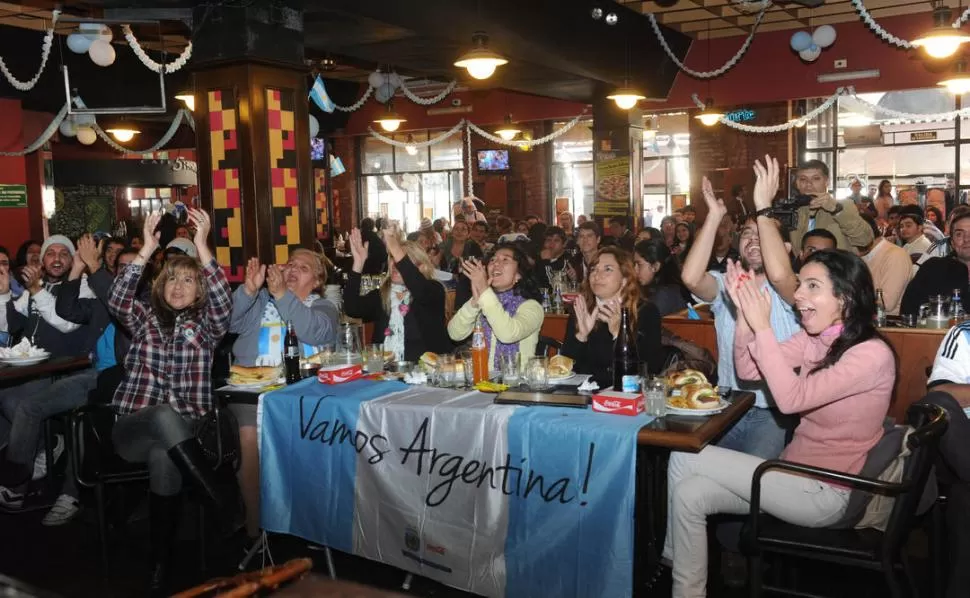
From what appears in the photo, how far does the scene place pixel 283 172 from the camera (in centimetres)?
600

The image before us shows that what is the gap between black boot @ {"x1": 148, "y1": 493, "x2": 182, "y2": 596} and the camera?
146 inches

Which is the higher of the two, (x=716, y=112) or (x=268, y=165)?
(x=716, y=112)

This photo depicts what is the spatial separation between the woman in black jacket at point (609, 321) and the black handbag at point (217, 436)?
1.59 meters

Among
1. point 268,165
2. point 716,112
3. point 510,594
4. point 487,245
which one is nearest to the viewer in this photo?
point 510,594

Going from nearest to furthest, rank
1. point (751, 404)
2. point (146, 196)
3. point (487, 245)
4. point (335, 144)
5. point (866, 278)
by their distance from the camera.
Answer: point (866, 278)
point (751, 404)
point (487, 245)
point (335, 144)
point (146, 196)

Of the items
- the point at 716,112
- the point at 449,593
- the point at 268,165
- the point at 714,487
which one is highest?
the point at 716,112

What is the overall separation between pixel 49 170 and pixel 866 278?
1318cm

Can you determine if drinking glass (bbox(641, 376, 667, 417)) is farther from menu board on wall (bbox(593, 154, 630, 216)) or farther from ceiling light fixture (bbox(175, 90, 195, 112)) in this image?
menu board on wall (bbox(593, 154, 630, 216))

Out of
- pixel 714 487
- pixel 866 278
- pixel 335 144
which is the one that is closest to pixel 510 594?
pixel 714 487

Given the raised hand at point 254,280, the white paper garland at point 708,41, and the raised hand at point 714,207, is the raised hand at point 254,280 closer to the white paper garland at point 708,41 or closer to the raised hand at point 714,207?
the raised hand at point 714,207

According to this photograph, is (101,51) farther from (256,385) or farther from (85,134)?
(256,385)

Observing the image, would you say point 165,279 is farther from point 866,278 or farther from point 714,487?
point 866,278

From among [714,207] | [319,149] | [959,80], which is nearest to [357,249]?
[714,207]

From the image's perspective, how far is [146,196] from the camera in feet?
65.2
